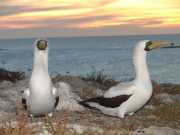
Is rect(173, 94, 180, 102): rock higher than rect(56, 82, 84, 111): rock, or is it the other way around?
rect(56, 82, 84, 111): rock

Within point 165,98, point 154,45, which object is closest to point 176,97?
point 165,98

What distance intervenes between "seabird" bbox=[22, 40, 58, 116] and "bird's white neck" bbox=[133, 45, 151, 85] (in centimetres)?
174

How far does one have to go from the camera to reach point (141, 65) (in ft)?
43.6

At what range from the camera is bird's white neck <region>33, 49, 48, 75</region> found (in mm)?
12188

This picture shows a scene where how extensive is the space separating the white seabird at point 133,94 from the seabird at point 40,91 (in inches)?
50.6

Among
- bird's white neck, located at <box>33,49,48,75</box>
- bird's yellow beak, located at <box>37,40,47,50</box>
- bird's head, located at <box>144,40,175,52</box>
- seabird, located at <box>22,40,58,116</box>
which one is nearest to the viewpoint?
seabird, located at <box>22,40,58,116</box>

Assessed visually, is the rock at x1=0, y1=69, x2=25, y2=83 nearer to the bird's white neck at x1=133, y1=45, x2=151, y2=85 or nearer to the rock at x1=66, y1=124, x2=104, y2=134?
the bird's white neck at x1=133, y1=45, x2=151, y2=85

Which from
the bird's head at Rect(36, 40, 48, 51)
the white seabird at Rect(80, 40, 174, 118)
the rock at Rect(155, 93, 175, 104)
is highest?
the bird's head at Rect(36, 40, 48, 51)

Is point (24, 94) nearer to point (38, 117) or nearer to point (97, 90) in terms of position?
point (38, 117)

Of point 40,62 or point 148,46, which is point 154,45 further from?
point 40,62

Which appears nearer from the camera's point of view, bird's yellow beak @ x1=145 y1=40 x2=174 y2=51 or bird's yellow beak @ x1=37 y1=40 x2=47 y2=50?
bird's yellow beak @ x1=37 y1=40 x2=47 y2=50

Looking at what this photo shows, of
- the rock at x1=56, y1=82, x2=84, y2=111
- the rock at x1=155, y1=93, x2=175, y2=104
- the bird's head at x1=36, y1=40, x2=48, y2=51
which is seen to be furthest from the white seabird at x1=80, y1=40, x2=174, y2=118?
the rock at x1=155, y1=93, x2=175, y2=104

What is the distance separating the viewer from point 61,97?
46.4ft

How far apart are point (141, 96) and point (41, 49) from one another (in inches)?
80.7
